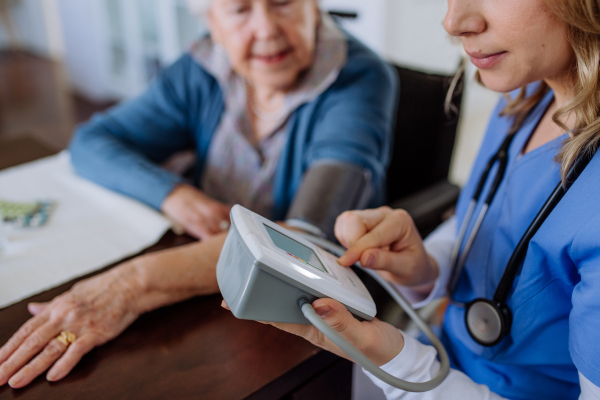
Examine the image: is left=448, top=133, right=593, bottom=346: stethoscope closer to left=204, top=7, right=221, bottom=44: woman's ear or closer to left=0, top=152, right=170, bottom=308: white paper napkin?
left=0, top=152, right=170, bottom=308: white paper napkin

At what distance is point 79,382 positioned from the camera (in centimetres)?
57

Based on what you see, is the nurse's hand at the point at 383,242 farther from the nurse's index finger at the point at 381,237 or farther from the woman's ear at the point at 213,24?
the woman's ear at the point at 213,24

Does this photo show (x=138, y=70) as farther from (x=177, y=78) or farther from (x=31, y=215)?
(x=31, y=215)

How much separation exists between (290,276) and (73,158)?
2.97 feet

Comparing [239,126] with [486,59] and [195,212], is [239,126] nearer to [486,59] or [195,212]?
[195,212]

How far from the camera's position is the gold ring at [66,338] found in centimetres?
61

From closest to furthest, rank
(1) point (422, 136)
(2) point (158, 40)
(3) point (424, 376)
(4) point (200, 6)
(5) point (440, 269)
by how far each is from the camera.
→ (3) point (424, 376) < (5) point (440, 269) < (4) point (200, 6) < (1) point (422, 136) < (2) point (158, 40)

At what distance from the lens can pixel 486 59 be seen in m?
0.59

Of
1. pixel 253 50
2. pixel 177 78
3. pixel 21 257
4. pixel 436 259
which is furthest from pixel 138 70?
pixel 436 259

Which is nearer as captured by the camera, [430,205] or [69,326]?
[69,326]

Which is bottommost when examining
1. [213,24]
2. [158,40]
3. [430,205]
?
[158,40]

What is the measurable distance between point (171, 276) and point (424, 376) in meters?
0.40

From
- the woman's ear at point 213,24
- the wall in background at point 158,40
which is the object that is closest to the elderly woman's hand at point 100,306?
the woman's ear at point 213,24

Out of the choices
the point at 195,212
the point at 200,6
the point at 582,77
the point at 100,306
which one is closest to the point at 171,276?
the point at 100,306
